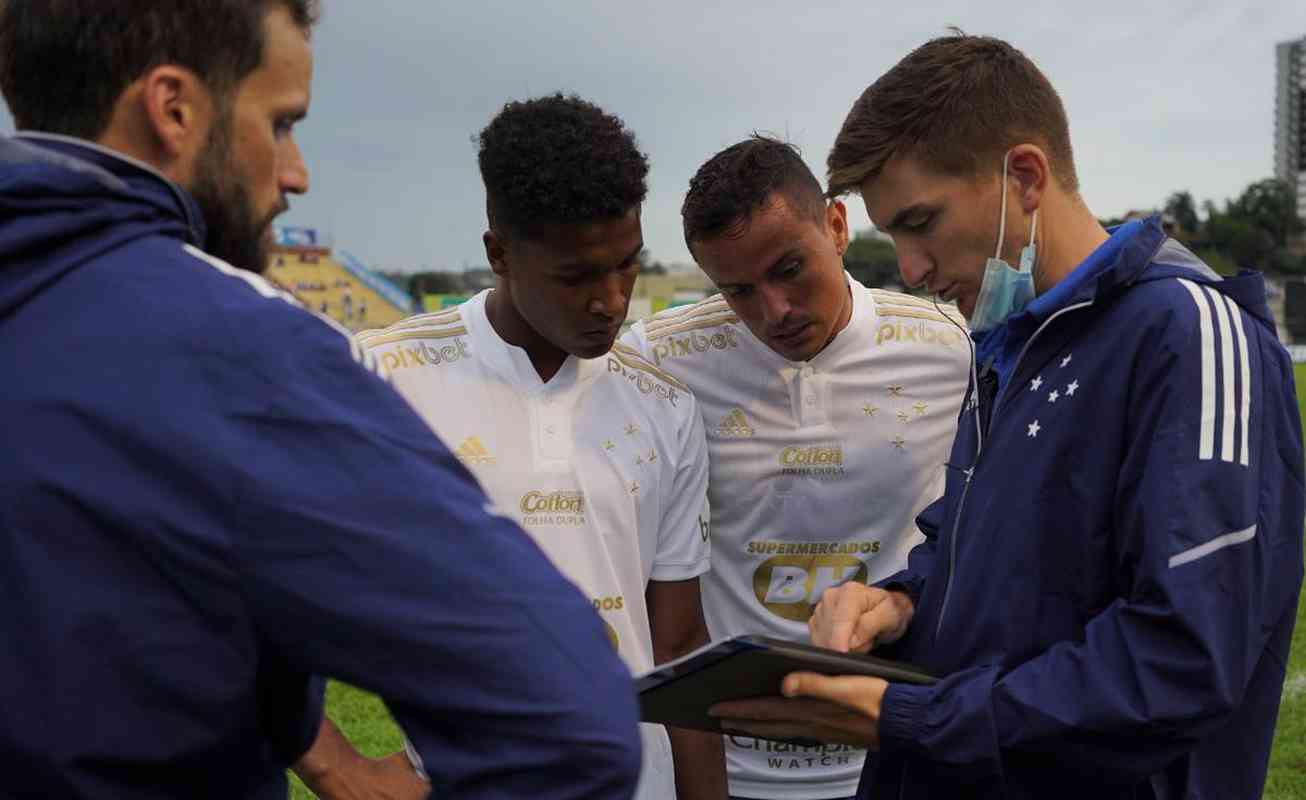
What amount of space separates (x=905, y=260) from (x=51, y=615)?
153cm

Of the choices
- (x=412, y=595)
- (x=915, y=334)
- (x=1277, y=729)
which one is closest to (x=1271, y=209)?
(x=1277, y=729)

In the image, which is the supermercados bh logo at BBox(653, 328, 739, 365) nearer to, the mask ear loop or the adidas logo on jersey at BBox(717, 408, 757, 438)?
the adidas logo on jersey at BBox(717, 408, 757, 438)

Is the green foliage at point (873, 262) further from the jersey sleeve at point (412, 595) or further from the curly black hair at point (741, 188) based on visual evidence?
the jersey sleeve at point (412, 595)

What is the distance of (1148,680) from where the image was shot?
157cm

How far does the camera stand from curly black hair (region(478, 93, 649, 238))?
7.96 ft

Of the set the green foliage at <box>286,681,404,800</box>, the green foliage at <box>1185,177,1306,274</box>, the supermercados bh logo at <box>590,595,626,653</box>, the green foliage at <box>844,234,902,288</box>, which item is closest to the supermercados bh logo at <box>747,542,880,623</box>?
the supermercados bh logo at <box>590,595,626,653</box>

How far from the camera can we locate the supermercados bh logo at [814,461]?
2.77 m

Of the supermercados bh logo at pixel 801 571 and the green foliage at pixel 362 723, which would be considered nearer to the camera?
the supermercados bh logo at pixel 801 571

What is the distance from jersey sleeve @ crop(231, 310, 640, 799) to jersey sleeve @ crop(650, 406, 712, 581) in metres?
1.51

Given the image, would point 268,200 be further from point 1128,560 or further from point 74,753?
point 1128,560

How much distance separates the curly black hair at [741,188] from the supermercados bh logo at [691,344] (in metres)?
0.23

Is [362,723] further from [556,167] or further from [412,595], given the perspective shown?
[412,595]

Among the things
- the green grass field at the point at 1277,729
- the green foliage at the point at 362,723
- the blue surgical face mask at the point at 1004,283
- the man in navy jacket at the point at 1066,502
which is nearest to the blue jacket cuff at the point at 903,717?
the man in navy jacket at the point at 1066,502

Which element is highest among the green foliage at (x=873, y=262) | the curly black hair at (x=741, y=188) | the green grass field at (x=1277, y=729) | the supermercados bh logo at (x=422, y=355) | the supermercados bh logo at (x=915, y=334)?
the green foliage at (x=873, y=262)
